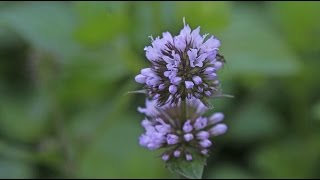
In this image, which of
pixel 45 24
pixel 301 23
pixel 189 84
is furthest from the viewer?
pixel 301 23

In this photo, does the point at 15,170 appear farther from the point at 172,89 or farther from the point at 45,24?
the point at 172,89

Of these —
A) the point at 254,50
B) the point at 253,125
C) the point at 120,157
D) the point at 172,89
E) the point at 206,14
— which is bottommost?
the point at 172,89

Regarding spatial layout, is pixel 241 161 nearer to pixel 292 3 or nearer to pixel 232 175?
pixel 232 175

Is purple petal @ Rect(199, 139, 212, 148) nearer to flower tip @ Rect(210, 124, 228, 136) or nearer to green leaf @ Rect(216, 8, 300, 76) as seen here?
flower tip @ Rect(210, 124, 228, 136)

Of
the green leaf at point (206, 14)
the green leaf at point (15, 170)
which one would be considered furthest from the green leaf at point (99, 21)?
the green leaf at point (15, 170)

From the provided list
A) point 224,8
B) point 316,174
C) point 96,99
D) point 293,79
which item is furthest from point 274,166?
point 96,99

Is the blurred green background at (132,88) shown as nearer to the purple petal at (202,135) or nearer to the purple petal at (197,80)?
the purple petal at (202,135)

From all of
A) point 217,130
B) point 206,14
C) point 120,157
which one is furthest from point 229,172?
point 217,130

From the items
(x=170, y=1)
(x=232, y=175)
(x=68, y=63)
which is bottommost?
(x=232, y=175)
